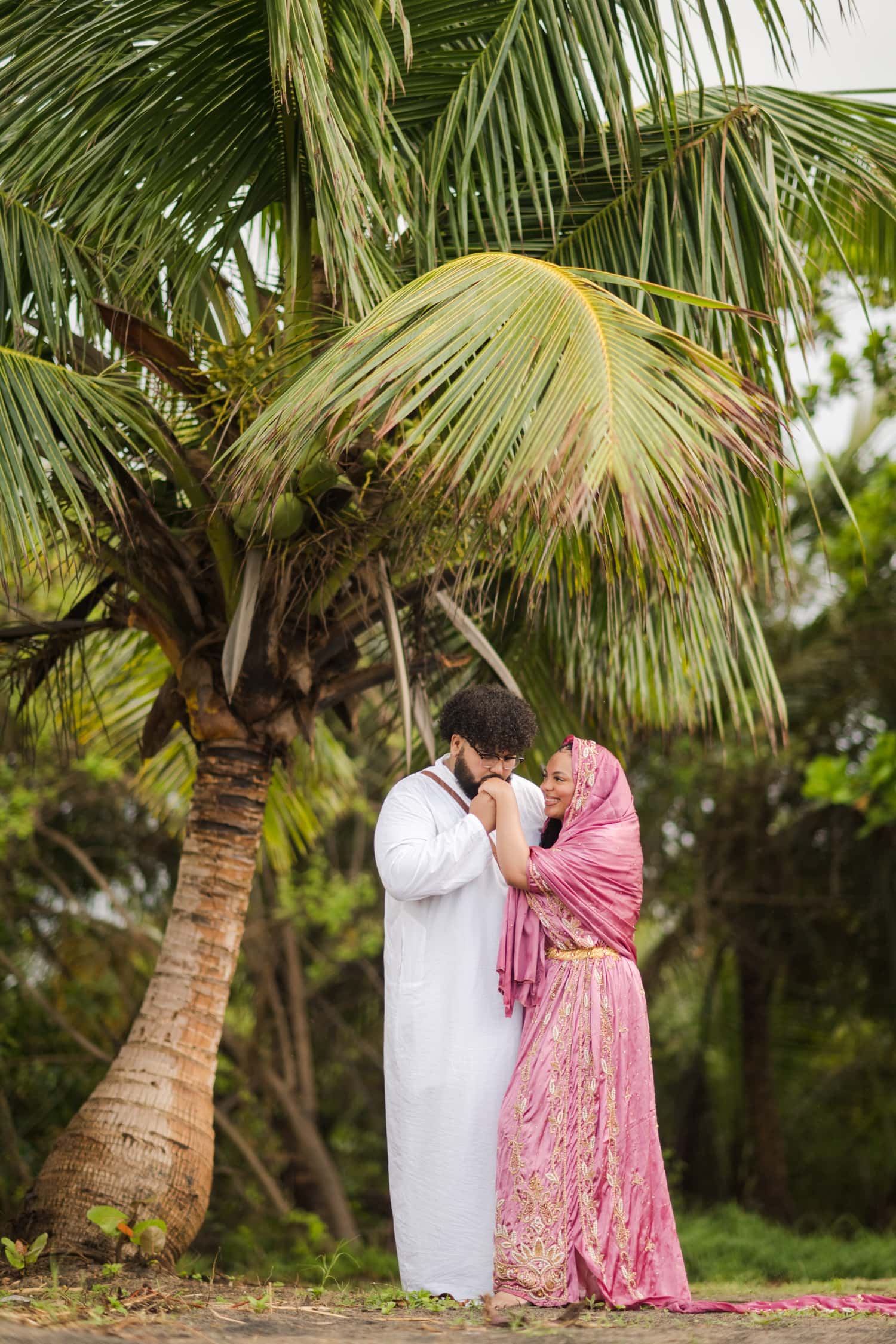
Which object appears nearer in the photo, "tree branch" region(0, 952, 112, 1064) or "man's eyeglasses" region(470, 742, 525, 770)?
"man's eyeglasses" region(470, 742, 525, 770)

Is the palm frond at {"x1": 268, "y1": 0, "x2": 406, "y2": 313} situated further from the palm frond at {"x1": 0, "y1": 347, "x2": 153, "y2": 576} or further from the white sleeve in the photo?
the white sleeve

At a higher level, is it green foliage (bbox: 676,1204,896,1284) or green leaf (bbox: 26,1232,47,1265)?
green leaf (bbox: 26,1232,47,1265)

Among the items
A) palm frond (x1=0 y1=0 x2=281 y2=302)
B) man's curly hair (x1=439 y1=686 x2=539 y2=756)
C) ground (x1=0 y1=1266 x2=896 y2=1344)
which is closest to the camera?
ground (x1=0 y1=1266 x2=896 y2=1344)

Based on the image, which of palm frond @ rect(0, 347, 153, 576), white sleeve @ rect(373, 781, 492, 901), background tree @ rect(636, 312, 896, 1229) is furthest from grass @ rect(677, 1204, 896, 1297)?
palm frond @ rect(0, 347, 153, 576)

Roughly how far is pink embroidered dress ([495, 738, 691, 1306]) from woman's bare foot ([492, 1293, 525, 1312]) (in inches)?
1.4

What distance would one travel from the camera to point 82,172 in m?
4.18

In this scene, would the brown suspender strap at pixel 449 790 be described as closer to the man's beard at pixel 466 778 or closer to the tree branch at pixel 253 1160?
the man's beard at pixel 466 778

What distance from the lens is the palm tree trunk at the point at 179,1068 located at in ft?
13.5

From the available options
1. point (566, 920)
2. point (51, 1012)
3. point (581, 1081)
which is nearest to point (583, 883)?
point (566, 920)

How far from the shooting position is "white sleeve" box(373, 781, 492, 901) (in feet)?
11.6

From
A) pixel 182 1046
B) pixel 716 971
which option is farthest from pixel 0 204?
pixel 716 971

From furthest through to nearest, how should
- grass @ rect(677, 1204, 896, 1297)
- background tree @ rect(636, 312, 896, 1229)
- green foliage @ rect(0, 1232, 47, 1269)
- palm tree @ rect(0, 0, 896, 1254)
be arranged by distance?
background tree @ rect(636, 312, 896, 1229) → grass @ rect(677, 1204, 896, 1297) → green foliage @ rect(0, 1232, 47, 1269) → palm tree @ rect(0, 0, 896, 1254)

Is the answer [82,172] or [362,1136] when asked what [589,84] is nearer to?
[82,172]

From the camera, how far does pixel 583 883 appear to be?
3.48 m
